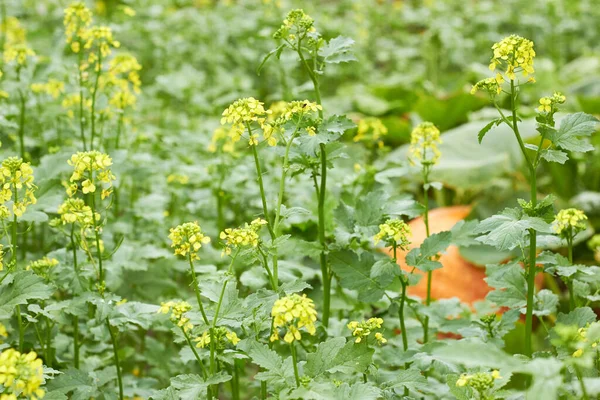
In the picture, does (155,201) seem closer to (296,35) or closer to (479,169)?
(296,35)

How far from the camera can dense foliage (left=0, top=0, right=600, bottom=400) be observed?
5.03 feet

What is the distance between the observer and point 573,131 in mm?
1572

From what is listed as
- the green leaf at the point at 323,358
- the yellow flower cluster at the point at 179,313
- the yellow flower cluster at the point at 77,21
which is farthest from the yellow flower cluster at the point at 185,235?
the yellow flower cluster at the point at 77,21

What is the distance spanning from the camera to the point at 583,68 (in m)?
4.73

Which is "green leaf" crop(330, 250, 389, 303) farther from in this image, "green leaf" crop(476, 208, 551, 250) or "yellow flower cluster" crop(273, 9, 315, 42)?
"yellow flower cluster" crop(273, 9, 315, 42)

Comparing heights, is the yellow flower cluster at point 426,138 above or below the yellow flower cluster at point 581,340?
above

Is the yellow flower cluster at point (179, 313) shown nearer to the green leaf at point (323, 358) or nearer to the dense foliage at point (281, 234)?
the dense foliage at point (281, 234)

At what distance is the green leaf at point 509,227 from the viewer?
148 centimetres

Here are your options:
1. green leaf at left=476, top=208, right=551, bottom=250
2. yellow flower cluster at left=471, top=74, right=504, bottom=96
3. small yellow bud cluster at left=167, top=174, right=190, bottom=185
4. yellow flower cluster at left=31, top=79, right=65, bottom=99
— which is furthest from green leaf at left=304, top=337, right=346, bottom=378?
yellow flower cluster at left=31, top=79, right=65, bottom=99

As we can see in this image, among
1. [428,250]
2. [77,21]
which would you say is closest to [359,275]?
[428,250]

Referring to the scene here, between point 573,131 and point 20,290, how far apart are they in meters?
1.29

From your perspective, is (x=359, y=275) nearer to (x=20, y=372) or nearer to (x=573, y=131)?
(x=573, y=131)

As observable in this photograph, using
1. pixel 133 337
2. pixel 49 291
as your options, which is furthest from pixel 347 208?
pixel 133 337

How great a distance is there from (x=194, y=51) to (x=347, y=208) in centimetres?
286
